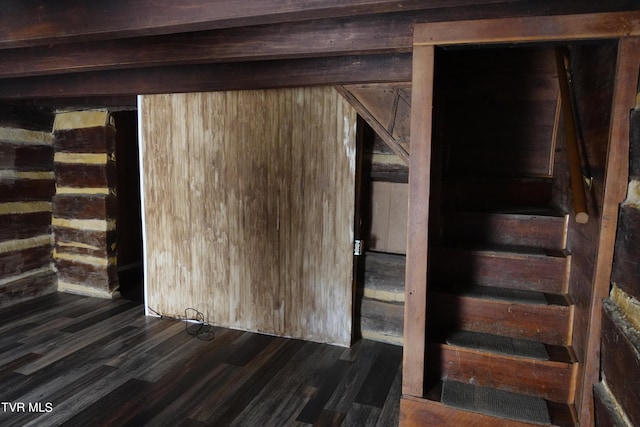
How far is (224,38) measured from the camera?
7.96 feet

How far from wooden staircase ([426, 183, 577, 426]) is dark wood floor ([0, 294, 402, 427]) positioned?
0.62 m

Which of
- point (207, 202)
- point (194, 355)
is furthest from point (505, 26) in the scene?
point (194, 355)

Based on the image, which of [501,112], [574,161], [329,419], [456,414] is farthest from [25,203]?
[574,161]

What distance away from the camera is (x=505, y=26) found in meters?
1.89

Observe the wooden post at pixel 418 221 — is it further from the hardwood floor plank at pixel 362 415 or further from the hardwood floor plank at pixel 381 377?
the hardwood floor plank at pixel 381 377

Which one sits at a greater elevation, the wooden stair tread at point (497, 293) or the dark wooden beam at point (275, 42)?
the dark wooden beam at point (275, 42)

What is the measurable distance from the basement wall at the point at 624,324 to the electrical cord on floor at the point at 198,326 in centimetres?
286

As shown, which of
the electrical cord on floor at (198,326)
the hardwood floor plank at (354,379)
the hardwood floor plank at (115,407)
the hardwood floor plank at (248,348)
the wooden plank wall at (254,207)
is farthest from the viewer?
the electrical cord on floor at (198,326)

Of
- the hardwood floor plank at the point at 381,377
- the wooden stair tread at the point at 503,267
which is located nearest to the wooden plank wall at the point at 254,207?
the hardwood floor plank at the point at 381,377

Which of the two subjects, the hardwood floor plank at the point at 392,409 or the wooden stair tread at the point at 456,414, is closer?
the wooden stair tread at the point at 456,414

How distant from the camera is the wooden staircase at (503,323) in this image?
213cm

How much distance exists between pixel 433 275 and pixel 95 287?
3.80 m

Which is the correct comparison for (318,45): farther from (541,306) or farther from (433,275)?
(541,306)

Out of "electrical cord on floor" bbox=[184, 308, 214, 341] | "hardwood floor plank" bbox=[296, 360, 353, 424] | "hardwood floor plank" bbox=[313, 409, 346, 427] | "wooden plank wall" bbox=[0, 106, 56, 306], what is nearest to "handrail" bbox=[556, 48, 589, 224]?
"hardwood floor plank" bbox=[313, 409, 346, 427]
